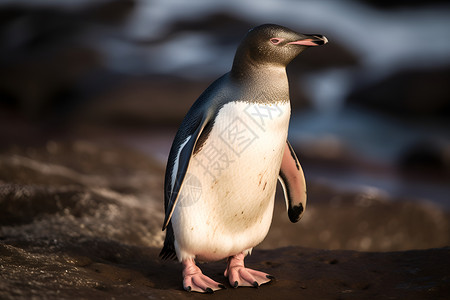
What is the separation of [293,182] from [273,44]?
0.54 meters

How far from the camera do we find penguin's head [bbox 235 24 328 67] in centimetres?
152

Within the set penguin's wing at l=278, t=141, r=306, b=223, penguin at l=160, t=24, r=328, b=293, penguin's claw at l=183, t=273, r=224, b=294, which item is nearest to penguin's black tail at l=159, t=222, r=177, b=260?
penguin at l=160, t=24, r=328, b=293

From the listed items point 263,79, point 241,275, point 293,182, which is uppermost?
point 263,79

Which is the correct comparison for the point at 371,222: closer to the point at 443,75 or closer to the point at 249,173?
the point at 249,173

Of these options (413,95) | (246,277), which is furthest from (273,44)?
(413,95)

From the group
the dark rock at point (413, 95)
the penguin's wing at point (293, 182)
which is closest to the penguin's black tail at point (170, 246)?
the penguin's wing at point (293, 182)

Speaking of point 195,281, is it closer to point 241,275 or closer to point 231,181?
point 241,275

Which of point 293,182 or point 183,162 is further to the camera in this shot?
point 293,182

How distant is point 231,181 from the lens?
1.56 m

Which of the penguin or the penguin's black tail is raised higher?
the penguin

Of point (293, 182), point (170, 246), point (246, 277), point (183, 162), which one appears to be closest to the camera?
point (183, 162)

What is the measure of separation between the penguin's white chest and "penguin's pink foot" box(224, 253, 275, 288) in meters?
0.04

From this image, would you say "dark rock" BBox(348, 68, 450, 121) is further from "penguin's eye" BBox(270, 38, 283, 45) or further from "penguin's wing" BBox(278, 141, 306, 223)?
"penguin's eye" BBox(270, 38, 283, 45)

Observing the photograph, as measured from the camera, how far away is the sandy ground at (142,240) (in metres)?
1.50
